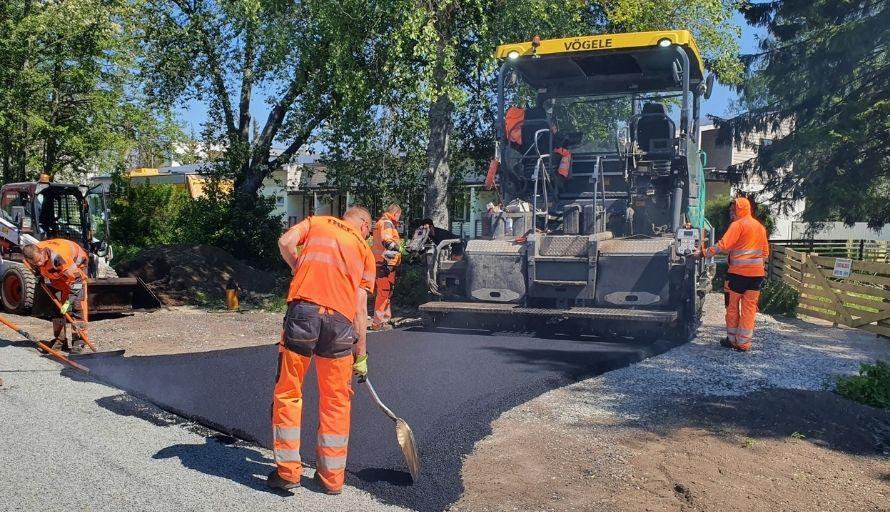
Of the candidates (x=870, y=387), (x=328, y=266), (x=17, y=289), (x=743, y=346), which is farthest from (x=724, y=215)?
(x=328, y=266)

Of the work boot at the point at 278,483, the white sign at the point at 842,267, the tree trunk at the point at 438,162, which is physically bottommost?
the work boot at the point at 278,483

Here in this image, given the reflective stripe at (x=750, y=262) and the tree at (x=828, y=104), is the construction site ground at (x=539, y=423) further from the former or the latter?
the tree at (x=828, y=104)

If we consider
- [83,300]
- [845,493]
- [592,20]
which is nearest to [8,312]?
[83,300]

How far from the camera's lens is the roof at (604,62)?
834cm

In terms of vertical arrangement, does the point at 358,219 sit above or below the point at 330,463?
above

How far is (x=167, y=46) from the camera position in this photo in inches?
637

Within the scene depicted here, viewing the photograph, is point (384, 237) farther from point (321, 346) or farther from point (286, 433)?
point (286, 433)

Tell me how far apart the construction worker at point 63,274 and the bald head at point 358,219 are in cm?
447

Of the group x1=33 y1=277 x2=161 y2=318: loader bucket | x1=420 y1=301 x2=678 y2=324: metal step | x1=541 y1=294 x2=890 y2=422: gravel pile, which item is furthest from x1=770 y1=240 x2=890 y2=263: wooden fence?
x1=33 y1=277 x2=161 y2=318: loader bucket

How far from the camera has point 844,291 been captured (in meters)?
11.5

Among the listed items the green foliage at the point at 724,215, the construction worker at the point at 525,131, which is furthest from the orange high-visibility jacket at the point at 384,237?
the green foliage at the point at 724,215

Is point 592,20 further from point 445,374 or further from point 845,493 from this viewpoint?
point 845,493

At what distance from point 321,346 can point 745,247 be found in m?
5.70

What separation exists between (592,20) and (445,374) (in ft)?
29.6
